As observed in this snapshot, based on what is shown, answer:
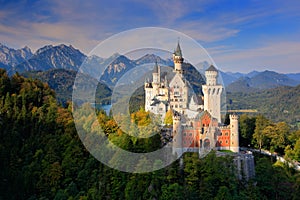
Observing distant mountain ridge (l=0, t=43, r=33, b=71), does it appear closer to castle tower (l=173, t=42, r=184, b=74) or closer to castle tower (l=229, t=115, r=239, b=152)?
castle tower (l=173, t=42, r=184, b=74)

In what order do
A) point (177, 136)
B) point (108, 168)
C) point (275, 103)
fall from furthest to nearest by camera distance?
point (275, 103)
point (108, 168)
point (177, 136)

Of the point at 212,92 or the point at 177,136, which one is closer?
the point at 177,136

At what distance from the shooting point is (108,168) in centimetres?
2127

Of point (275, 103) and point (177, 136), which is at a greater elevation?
point (275, 103)

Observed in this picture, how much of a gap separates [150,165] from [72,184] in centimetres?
544

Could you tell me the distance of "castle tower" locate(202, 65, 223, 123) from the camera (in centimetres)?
2369

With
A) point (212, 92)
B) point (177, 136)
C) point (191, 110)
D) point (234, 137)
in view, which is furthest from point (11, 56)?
point (234, 137)

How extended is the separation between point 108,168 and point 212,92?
9.25 m

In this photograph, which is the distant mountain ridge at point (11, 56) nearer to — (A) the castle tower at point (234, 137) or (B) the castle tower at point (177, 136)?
(B) the castle tower at point (177, 136)

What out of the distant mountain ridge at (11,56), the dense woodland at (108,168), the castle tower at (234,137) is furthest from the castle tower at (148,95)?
the distant mountain ridge at (11,56)

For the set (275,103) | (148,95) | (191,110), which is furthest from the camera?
(275,103)

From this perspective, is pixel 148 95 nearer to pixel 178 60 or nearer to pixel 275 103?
pixel 178 60

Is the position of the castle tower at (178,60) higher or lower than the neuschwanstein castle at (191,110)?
higher

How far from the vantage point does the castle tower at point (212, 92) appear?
2369 cm
